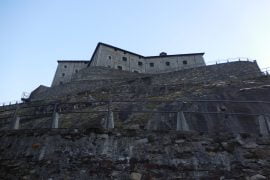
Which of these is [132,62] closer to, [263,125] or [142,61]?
[142,61]

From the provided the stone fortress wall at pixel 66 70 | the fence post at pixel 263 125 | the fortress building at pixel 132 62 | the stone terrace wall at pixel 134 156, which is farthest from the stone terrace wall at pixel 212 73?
the stone fortress wall at pixel 66 70

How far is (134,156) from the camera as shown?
602cm

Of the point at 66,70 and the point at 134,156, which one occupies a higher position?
the point at 66,70

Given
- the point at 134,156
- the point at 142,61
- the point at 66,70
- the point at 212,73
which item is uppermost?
the point at 142,61

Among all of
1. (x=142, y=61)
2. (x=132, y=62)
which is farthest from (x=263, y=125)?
(x=142, y=61)

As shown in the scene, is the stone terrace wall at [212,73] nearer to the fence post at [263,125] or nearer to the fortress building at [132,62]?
the fortress building at [132,62]

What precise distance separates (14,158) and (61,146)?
4.23 ft

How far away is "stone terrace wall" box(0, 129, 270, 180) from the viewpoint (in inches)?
223

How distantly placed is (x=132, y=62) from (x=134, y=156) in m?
Result: 45.3

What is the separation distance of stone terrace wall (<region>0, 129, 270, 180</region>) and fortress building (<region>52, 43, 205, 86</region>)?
4076cm

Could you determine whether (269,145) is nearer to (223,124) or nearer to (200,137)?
(200,137)

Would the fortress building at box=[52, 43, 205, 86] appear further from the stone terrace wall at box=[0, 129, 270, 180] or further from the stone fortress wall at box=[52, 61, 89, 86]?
the stone terrace wall at box=[0, 129, 270, 180]

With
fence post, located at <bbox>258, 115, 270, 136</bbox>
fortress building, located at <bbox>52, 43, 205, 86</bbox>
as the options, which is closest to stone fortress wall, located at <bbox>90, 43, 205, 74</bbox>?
fortress building, located at <bbox>52, 43, 205, 86</bbox>

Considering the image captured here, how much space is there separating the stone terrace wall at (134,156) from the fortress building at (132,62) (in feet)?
134
